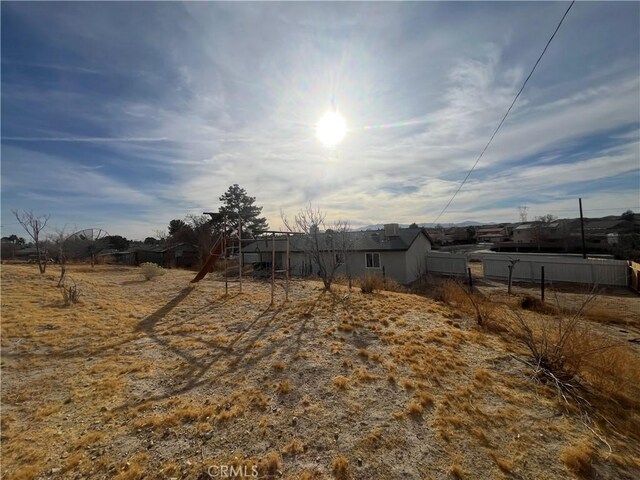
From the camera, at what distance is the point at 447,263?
871 inches

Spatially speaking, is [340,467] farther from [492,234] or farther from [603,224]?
[492,234]

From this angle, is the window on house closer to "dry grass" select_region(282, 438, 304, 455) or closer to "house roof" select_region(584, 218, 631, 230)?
"dry grass" select_region(282, 438, 304, 455)

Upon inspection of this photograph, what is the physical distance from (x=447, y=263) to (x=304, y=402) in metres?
21.3

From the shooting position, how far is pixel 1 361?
4.94m

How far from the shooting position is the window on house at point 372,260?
1978 centimetres

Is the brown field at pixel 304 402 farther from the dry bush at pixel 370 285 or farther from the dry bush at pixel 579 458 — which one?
the dry bush at pixel 370 285

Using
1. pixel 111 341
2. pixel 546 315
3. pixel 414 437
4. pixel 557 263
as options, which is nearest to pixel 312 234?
pixel 111 341

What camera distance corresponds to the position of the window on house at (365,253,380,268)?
64.9 ft

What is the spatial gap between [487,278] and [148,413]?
22194 mm

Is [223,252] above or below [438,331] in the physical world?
above

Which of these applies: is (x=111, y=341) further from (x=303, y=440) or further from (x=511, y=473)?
(x=511, y=473)

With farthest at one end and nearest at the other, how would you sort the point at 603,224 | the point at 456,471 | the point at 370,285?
1. the point at 603,224
2. the point at 370,285
3. the point at 456,471

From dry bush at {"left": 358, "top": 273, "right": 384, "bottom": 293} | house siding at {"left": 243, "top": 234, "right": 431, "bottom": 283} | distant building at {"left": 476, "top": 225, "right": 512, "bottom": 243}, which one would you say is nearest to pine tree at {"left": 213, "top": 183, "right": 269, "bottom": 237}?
house siding at {"left": 243, "top": 234, "right": 431, "bottom": 283}

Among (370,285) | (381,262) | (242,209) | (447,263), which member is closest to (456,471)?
(370,285)
